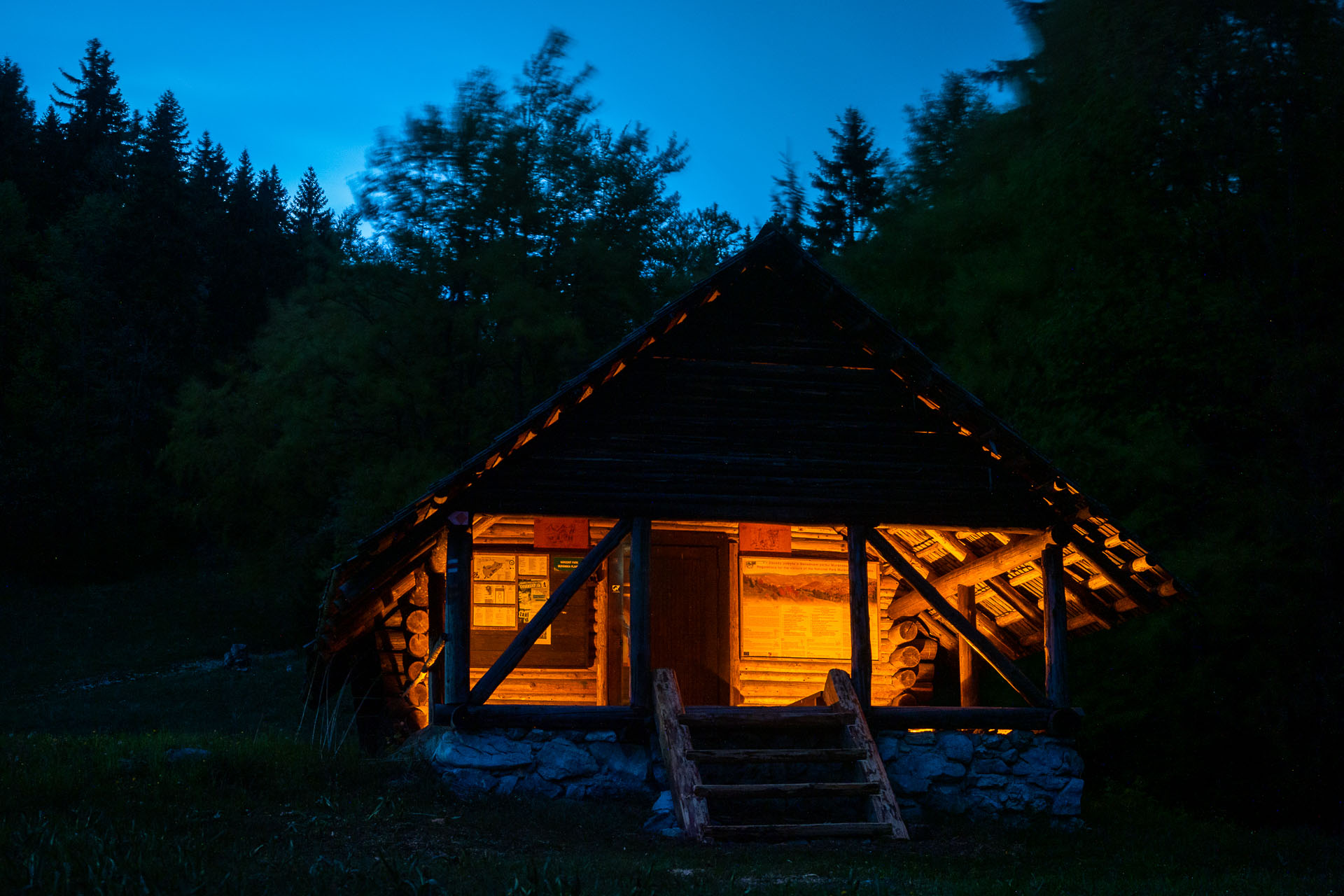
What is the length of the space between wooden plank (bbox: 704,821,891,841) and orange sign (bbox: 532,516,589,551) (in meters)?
6.50

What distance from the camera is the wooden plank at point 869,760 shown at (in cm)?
1024

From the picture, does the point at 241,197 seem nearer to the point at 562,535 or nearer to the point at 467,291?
the point at 467,291

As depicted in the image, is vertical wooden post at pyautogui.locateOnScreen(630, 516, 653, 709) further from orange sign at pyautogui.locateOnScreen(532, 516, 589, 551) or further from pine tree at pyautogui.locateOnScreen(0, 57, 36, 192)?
pine tree at pyautogui.locateOnScreen(0, 57, 36, 192)

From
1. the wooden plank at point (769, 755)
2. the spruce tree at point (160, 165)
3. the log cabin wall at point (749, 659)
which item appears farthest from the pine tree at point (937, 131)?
the spruce tree at point (160, 165)

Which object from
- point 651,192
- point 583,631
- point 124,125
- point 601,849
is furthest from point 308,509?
point 124,125

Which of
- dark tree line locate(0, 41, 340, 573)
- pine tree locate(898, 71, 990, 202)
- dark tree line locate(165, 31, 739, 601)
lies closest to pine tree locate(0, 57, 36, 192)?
dark tree line locate(0, 41, 340, 573)

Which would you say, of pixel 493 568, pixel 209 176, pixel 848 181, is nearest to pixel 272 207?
pixel 209 176

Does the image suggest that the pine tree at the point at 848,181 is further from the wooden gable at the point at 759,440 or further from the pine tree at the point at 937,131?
the wooden gable at the point at 759,440

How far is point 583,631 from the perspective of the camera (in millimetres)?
15547

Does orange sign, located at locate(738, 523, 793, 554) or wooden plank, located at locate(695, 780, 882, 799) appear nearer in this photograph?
wooden plank, located at locate(695, 780, 882, 799)

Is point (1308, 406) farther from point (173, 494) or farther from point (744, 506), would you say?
Result: point (173, 494)

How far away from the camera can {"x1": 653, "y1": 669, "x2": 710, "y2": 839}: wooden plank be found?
990cm

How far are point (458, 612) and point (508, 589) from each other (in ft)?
13.0

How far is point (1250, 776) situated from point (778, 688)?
8669mm
